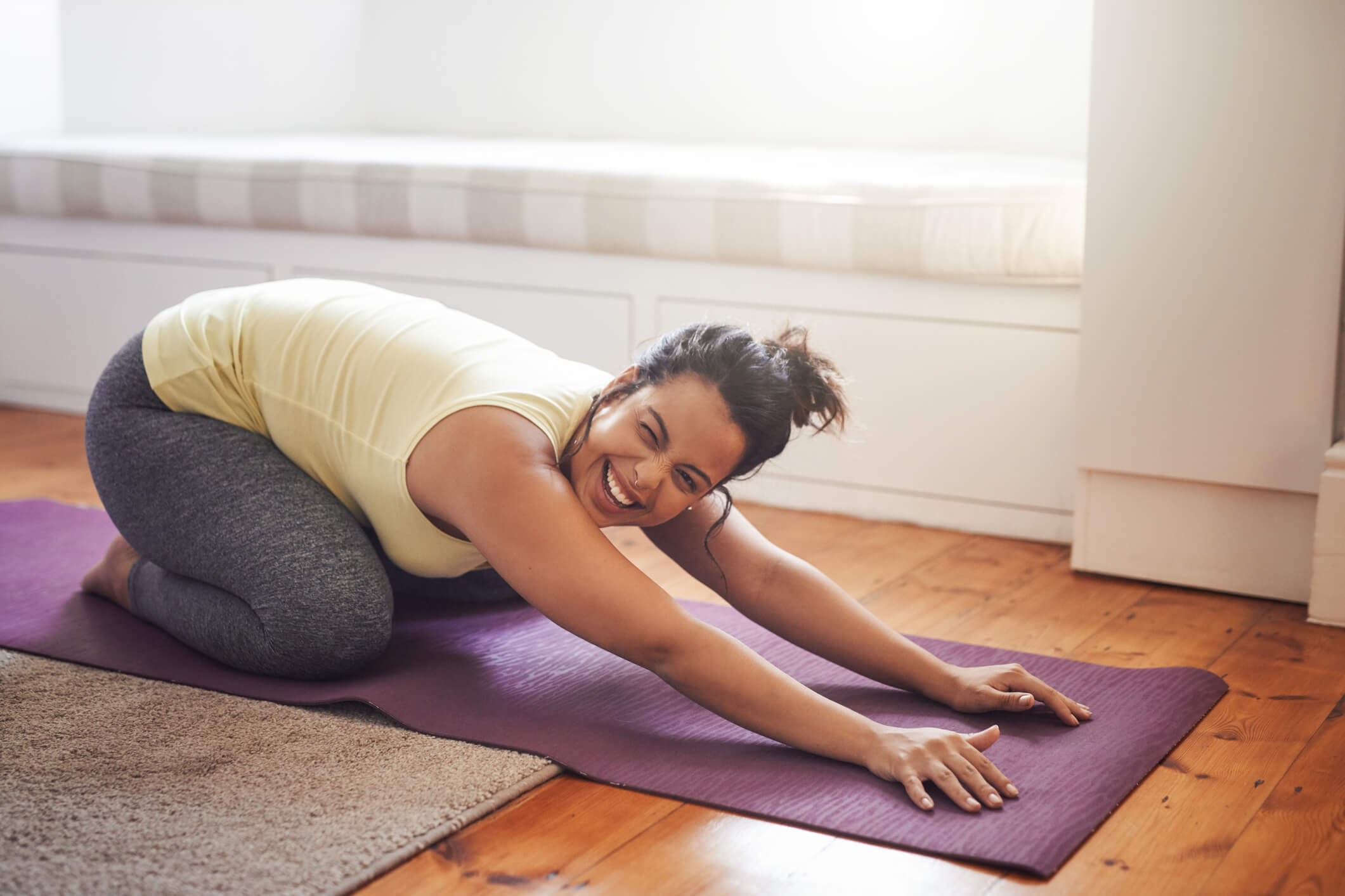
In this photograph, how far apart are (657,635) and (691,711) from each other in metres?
0.22

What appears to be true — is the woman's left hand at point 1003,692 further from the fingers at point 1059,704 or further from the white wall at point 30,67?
the white wall at point 30,67

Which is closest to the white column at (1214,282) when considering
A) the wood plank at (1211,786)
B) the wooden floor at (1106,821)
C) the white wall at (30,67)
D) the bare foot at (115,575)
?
the wooden floor at (1106,821)

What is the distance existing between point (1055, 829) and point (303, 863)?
2.01 feet

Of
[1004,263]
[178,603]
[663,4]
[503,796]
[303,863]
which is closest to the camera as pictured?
[303,863]

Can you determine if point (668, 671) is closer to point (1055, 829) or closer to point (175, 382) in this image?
point (1055, 829)

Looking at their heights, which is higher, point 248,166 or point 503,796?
point 248,166

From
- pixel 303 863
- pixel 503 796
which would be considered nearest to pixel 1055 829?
pixel 503 796

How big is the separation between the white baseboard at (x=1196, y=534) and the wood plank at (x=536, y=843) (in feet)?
3.14

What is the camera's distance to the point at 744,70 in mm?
3145

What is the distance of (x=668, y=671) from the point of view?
4.15ft

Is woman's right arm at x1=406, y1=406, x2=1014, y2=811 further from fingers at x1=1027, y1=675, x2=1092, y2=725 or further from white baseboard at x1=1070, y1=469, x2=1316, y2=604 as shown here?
white baseboard at x1=1070, y1=469, x2=1316, y2=604

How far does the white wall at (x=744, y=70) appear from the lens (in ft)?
9.29

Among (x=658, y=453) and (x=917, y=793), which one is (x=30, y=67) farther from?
(x=917, y=793)

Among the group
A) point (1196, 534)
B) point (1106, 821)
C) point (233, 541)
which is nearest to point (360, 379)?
point (233, 541)
